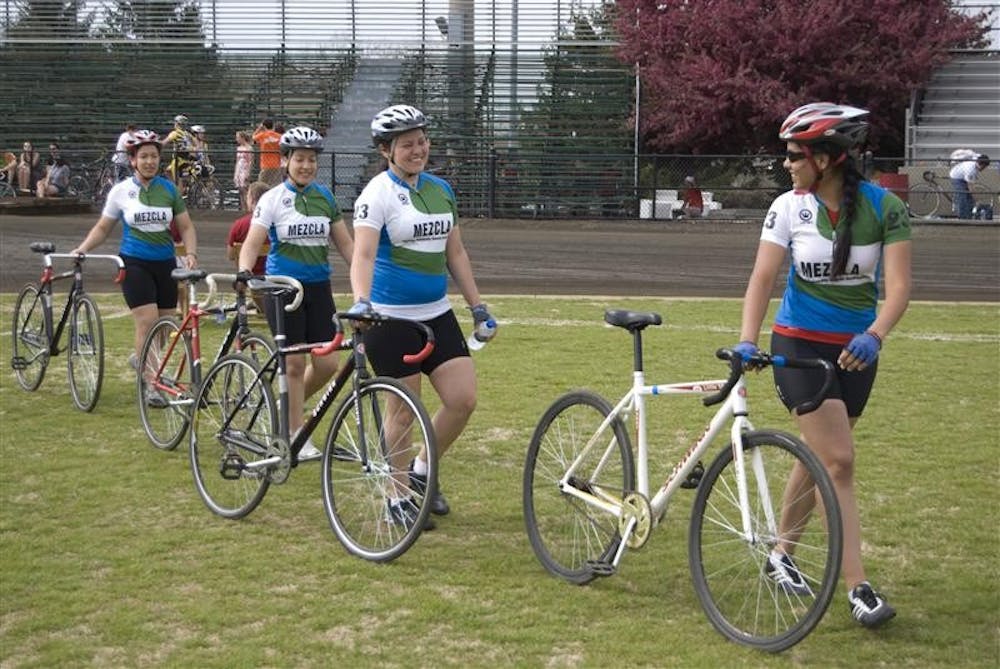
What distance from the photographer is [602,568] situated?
5.99 metres

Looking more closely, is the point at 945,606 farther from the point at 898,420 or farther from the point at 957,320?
the point at 957,320

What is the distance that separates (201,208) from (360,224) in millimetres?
23592

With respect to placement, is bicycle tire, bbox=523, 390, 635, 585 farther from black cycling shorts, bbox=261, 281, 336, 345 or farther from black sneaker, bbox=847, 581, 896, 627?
black cycling shorts, bbox=261, 281, 336, 345

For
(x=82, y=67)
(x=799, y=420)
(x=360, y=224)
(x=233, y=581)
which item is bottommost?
(x=233, y=581)

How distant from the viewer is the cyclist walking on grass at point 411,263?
22.4 feet

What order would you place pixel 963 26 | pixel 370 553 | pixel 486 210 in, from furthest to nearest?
pixel 963 26 < pixel 486 210 < pixel 370 553

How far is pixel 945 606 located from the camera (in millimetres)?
5902

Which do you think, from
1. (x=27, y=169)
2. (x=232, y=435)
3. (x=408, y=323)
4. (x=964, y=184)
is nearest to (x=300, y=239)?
(x=232, y=435)

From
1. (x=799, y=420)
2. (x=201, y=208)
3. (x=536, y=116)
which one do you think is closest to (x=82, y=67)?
(x=201, y=208)

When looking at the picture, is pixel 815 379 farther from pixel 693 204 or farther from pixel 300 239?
pixel 693 204

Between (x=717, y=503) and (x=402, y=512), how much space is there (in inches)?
64.8

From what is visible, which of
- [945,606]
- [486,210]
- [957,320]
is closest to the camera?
[945,606]

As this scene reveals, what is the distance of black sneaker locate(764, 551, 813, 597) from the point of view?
5.40 metres

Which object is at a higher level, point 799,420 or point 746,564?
point 799,420
